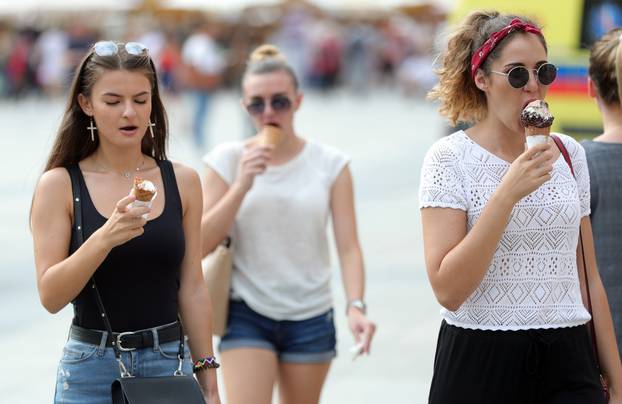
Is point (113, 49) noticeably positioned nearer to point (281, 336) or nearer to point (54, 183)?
point (54, 183)

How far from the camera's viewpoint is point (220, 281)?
477 cm

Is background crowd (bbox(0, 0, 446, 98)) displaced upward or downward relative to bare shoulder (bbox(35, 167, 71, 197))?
upward

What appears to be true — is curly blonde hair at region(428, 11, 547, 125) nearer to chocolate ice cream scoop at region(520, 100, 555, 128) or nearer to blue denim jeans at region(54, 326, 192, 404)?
chocolate ice cream scoop at region(520, 100, 555, 128)

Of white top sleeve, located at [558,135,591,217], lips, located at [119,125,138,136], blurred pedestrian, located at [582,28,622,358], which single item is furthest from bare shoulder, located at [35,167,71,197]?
blurred pedestrian, located at [582,28,622,358]

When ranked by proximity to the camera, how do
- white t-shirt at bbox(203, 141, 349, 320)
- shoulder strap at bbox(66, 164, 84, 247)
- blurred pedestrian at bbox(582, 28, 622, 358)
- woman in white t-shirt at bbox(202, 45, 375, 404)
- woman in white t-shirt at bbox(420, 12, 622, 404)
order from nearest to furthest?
1. woman in white t-shirt at bbox(420, 12, 622, 404)
2. shoulder strap at bbox(66, 164, 84, 247)
3. blurred pedestrian at bbox(582, 28, 622, 358)
4. woman in white t-shirt at bbox(202, 45, 375, 404)
5. white t-shirt at bbox(203, 141, 349, 320)

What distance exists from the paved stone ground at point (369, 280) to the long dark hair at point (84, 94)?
0.43 ft

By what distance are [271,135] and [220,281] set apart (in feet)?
1.99

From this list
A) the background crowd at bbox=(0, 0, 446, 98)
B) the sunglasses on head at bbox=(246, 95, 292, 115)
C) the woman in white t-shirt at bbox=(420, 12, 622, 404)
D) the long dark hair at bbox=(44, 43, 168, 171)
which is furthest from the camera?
the background crowd at bbox=(0, 0, 446, 98)

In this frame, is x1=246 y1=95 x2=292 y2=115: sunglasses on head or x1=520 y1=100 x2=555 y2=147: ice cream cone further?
x1=246 y1=95 x2=292 y2=115: sunglasses on head

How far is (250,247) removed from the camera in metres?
4.80

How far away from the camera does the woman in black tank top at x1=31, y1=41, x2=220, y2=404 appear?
3.44 m

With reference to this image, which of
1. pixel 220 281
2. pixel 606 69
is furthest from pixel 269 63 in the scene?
pixel 606 69

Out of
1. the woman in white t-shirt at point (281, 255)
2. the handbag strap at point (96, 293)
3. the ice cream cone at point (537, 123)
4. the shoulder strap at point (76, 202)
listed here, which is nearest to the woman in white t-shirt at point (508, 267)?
the ice cream cone at point (537, 123)

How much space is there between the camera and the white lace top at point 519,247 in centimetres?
335
